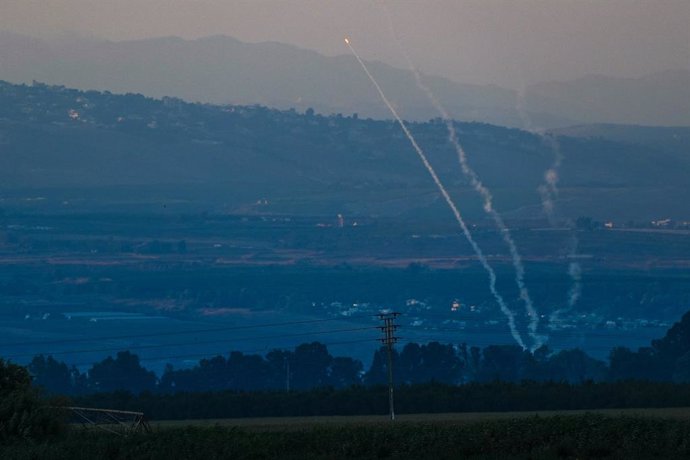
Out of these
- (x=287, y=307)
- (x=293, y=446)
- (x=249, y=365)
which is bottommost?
(x=293, y=446)

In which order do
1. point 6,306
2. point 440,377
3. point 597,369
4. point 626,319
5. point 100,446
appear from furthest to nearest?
point 6,306 < point 626,319 < point 597,369 < point 440,377 < point 100,446

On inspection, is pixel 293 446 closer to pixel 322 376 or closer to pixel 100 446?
pixel 100 446

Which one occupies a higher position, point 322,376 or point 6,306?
point 6,306

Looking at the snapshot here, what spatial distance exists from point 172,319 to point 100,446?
141 m

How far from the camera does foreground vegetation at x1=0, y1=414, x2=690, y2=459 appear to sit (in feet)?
117

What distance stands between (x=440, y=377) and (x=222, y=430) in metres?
70.9

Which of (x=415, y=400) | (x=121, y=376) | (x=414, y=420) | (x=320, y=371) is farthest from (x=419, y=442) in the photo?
(x=121, y=376)

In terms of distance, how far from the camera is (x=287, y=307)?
18850 centimetres

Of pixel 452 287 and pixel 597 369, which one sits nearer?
pixel 597 369

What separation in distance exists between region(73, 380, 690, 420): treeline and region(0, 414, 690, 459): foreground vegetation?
28.0 m

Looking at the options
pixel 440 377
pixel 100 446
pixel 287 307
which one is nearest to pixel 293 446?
pixel 100 446

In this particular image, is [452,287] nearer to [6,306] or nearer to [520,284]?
[520,284]

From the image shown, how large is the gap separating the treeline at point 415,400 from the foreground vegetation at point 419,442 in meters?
28.0

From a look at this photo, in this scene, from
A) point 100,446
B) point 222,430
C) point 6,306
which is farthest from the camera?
point 6,306
